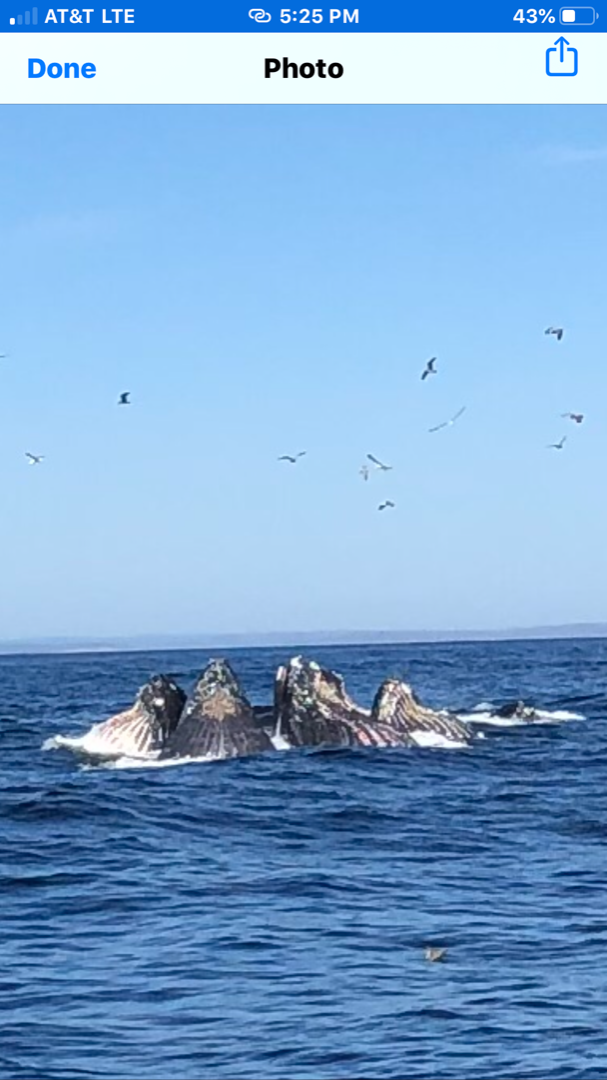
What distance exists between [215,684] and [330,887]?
13.0 m

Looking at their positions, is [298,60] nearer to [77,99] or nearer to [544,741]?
[77,99]

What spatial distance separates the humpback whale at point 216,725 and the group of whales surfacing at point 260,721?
2 centimetres

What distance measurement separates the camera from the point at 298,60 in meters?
13.7

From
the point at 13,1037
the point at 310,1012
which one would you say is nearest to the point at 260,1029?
the point at 310,1012

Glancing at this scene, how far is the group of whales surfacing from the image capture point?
33.5 m

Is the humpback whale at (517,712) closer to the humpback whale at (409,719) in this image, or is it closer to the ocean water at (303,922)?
the humpback whale at (409,719)

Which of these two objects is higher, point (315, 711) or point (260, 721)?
point (315, 711)

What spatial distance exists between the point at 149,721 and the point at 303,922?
17.0 meters
